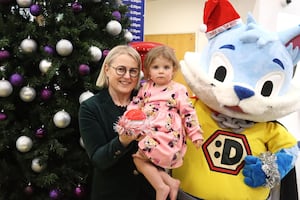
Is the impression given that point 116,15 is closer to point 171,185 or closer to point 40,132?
point 40,132

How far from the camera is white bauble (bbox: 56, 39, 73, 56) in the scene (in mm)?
1765

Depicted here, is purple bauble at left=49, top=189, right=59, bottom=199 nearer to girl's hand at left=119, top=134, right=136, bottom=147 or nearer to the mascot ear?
girl's hand at left=119, top=134, right=136, bottom=147

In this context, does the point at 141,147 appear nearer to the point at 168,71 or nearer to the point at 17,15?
the point at 168,71

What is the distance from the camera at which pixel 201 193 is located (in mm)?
1569

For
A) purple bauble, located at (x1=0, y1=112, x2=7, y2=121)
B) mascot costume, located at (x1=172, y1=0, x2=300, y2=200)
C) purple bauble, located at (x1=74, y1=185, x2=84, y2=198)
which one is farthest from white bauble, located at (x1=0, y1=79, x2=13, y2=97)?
mascot costume, located at (x1=172, y1=0, x2=300, y2=200)

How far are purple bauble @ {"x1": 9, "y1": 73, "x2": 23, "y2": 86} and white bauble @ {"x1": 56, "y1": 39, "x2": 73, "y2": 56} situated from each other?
0.23 metres

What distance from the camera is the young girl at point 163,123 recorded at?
4.50 feet

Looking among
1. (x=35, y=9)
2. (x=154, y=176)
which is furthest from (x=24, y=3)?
(x=154, y=176)

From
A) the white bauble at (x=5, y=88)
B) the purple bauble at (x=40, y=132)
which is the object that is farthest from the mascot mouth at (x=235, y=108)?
the white bauble at (x=5, y=88)

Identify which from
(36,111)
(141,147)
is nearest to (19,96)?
(36,111)

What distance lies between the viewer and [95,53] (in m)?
1.83

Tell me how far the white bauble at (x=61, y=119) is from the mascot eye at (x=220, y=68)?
75 centimetres

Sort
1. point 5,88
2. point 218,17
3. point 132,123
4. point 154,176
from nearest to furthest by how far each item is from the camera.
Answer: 1. point 132,123
2. point 154,176
3. point 218,17
4. point 5,88

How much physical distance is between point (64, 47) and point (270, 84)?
99 centimetres
